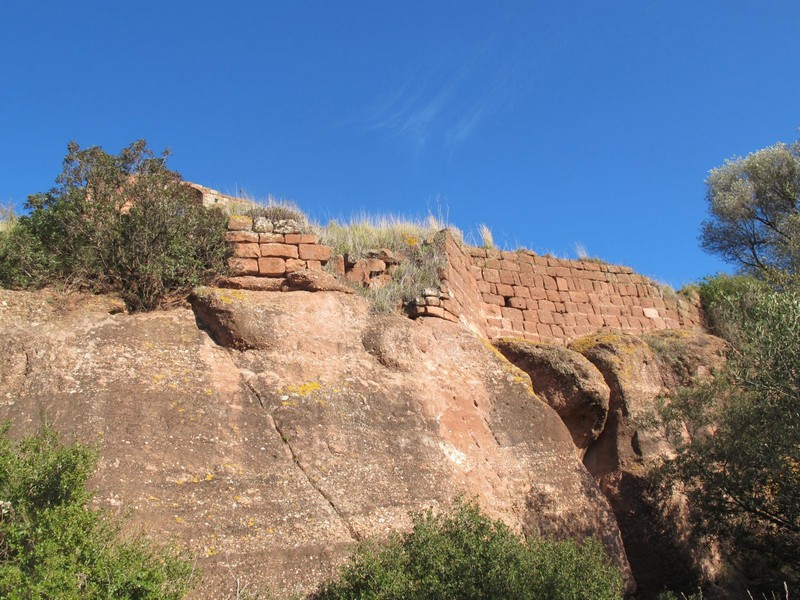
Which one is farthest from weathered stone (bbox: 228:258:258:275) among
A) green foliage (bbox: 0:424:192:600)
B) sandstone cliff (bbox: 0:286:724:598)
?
green foliage (bbox: 0:424:192:600)

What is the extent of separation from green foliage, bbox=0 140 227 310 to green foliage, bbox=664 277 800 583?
6695 mm

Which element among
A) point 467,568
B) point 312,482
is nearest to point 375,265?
point 312,482

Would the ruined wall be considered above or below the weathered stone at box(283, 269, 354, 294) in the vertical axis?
above

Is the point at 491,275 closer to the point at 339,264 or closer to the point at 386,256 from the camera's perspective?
the point at 386,256

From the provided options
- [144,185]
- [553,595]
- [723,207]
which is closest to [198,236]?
[144,185]

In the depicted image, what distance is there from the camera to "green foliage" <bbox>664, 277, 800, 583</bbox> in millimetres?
8719

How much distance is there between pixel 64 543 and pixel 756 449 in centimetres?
772

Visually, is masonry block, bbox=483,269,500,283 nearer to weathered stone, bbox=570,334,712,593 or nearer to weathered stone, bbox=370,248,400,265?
weathered stone, bbox=570,334,712,593

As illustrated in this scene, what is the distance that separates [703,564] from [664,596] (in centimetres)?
173

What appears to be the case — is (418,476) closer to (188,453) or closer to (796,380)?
(188,453)

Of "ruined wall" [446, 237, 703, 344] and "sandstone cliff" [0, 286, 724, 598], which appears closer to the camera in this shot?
"sandstone cliff" [0, 286, 724, 598]

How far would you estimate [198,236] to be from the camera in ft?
30.7

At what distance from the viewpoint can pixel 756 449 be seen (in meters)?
9.01

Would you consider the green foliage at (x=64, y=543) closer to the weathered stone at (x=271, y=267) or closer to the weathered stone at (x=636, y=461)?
the weathered stone at (x=271, y=267)
